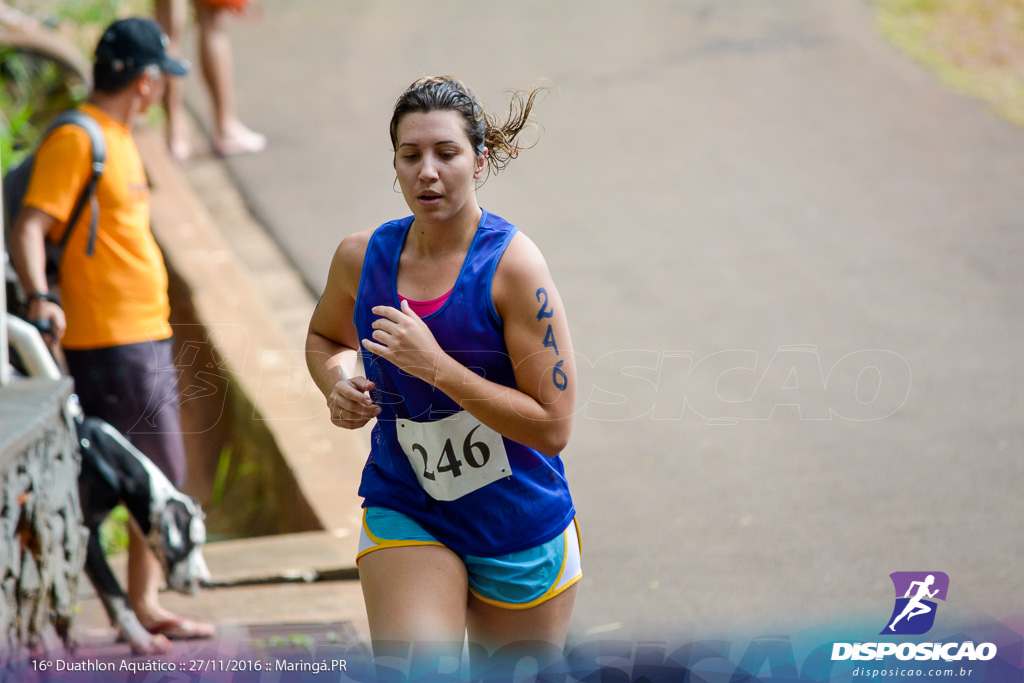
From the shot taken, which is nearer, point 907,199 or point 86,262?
point 86,262

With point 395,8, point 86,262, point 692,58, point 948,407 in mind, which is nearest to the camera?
point 86,262

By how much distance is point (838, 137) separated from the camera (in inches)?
361

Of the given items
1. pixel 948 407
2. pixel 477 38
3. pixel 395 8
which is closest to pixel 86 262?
pixel 948 407

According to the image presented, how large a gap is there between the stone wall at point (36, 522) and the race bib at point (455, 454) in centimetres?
132

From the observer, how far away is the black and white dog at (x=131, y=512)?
4.08 m

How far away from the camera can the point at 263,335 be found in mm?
6113

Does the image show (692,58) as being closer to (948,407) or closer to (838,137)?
(838,137)

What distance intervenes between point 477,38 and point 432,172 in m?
9.14

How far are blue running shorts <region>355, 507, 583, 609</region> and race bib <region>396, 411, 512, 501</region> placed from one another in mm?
109

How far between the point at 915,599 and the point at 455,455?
2.27 meters

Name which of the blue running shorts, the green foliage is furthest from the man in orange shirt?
the blue running shorts

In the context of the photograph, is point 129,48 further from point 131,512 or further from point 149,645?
point 149,645

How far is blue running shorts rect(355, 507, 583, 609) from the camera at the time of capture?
104 inches

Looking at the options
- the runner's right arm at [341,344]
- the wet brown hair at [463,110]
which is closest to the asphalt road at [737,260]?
the runner's right arm at [341,344]
